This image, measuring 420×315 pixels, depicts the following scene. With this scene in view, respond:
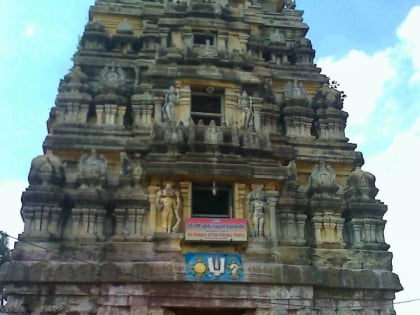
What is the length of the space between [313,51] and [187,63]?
468 centimetres

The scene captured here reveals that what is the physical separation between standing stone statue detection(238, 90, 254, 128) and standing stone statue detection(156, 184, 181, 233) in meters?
3.13

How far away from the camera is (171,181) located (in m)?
15.0

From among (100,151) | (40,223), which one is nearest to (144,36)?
(100,151)

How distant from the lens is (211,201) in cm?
1555

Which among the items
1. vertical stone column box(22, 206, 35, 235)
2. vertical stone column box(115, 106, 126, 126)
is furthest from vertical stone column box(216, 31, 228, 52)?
vertical stone column box(22, 206, 35, 235)

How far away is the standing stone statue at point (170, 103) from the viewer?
1612 cm

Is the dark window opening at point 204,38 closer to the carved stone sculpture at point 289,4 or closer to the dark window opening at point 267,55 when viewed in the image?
the dark window opening at point 267,55

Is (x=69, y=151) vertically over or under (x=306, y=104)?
under

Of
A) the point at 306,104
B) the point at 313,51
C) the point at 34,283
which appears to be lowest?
the point at 34,283

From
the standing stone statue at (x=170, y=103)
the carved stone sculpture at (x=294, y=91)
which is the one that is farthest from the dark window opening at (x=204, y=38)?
the carved stone sculpture at (x=294, y=91)

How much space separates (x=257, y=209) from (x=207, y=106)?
163 inches

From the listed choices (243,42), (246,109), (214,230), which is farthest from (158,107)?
(214,230)

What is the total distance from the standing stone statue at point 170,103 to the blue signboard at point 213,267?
425cm

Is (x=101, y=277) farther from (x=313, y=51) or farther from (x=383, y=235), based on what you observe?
(x=313, y=51)
